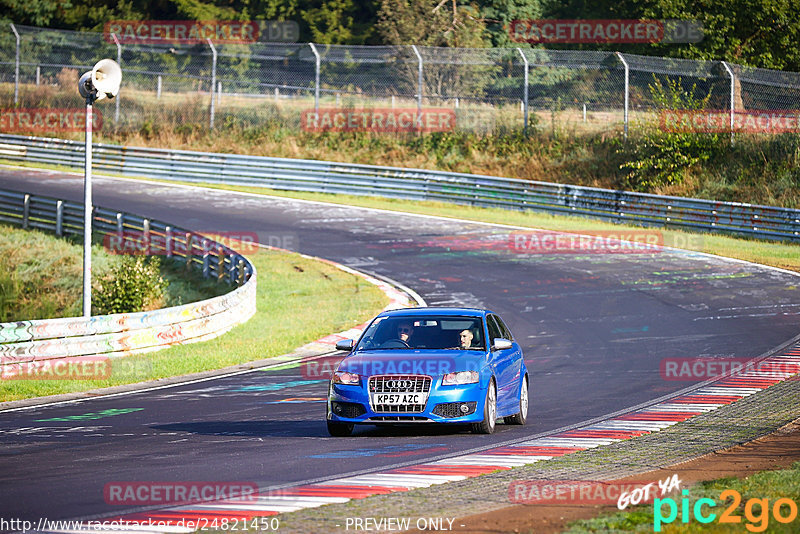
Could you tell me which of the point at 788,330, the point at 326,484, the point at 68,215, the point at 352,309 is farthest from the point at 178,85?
the point at 326,484

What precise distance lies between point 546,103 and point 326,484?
3515 centimetres

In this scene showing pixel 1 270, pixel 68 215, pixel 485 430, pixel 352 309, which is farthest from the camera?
pixel 68 215

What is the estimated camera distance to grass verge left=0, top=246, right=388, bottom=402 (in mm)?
16781

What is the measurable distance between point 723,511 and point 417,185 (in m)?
32.9

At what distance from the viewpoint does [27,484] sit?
28.9 ft

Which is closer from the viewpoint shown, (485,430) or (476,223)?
(485,430)

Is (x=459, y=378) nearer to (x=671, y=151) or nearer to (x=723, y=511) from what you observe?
(x=723, y=511)

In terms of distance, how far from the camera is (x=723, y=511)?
7516 mm

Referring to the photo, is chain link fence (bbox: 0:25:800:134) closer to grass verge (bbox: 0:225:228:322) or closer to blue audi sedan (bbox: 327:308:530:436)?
grass verge (bbox: 0:225:228:322)

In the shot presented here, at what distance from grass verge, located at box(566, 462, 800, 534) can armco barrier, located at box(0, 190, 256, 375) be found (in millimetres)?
11154

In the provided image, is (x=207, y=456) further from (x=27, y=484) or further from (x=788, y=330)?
(x=788, y=330)

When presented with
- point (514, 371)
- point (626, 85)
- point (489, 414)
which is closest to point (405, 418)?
point (489, 414)

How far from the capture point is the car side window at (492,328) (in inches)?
497

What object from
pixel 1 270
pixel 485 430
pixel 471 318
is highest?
pixel 471 318
